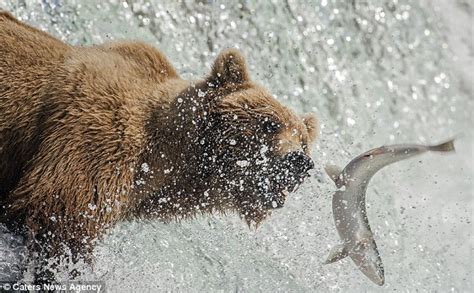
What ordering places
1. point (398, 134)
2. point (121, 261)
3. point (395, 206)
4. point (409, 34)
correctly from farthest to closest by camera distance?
point (409, 34) < point (398, 134) < point (395, 206) < point (121, 261)

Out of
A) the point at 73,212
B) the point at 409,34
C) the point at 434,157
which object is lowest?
the point at 434,157

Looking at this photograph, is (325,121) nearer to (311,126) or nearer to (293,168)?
(311,126)

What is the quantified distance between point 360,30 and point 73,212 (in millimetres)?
4817

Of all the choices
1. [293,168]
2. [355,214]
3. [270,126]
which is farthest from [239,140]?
[355,214]

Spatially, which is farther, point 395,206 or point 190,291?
point 395,206

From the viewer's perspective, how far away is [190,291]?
5.27 metres

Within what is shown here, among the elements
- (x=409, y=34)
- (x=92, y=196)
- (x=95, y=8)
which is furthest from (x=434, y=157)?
(x=92, y=196)

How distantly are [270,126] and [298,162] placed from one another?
29cm

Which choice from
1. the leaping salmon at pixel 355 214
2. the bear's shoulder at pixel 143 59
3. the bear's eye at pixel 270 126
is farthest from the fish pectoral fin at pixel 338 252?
the bear's shoulder at pixel 143 59

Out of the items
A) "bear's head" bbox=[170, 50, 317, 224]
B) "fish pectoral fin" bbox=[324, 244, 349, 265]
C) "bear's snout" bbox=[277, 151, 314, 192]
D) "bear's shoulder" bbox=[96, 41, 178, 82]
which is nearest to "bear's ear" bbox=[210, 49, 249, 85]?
"bear's head" bbox=[170, 50, 317, 224]

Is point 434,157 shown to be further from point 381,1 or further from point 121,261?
point 121,261

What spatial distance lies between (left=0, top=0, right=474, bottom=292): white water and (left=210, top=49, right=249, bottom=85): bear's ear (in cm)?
110

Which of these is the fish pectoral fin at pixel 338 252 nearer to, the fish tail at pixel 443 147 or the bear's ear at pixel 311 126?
the bear's ear at pixel 311 126

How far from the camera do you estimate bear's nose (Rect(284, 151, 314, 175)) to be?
460cm
